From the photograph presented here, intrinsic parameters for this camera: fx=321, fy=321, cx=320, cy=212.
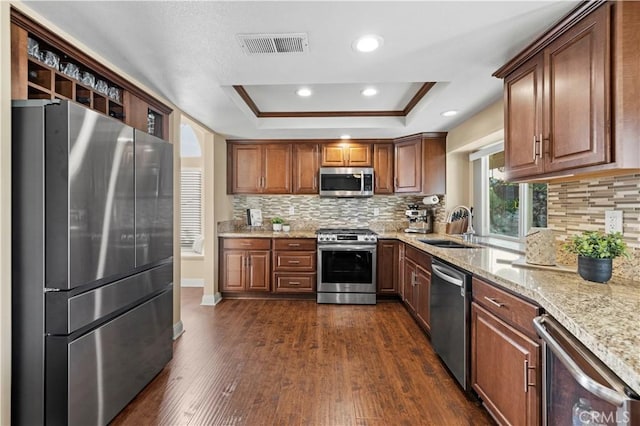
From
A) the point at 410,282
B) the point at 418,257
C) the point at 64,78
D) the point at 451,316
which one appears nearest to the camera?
the point at 64,78

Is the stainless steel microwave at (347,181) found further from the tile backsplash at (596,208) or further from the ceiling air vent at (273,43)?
the ceiling air vent at (273,43)

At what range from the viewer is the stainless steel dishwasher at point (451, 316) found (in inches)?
82.9

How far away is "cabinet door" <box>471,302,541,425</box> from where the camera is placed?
1451 millimetres

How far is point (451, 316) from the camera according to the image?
2324 millimetres

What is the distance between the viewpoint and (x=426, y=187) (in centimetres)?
424

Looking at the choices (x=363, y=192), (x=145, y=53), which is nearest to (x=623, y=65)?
(x=145, y=53)

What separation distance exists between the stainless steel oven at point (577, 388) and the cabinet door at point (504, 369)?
0.08m

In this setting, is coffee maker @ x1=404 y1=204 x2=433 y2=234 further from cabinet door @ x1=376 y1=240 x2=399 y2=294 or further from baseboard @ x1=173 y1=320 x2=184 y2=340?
baseboard @ x1=173 y1=320 x2=184 y2=340

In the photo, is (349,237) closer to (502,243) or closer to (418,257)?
(418,257)

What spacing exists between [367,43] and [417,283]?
2.40 meters

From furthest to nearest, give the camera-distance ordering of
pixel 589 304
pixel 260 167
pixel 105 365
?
pixel 260 167
pixel 105 365
pixel 589 304

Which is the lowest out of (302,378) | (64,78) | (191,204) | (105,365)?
(302,378)

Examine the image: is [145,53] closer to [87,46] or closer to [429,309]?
[87,46]

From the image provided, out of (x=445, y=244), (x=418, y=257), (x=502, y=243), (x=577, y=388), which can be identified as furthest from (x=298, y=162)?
(x=577, y=388)
